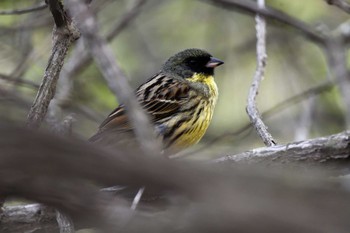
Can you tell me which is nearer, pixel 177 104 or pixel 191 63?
pixel 177 104

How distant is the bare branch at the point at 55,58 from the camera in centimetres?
271

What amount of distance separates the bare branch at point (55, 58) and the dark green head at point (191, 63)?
8.32 ft

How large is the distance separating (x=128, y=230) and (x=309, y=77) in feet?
18.1

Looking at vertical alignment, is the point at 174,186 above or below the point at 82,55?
below

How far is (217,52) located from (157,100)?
214 cm

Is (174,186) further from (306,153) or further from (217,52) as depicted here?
(217,52)

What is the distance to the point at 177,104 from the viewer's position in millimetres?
4961

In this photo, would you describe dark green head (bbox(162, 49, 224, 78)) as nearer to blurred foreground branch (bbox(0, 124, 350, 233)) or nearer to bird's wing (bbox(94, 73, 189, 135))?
bird's wing (bbox(94, 73, 189, 135))

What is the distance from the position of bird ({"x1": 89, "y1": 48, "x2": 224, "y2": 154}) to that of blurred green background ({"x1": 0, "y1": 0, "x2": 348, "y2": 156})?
58 centimetres

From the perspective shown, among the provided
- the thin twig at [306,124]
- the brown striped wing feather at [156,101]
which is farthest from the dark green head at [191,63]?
the thin twig at [306,124]

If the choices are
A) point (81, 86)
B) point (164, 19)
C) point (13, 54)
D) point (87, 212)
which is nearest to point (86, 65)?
point (81, 86)

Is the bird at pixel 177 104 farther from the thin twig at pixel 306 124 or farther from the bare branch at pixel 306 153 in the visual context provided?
the bare branch at pixel 306 153

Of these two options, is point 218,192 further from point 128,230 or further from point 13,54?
point 13,54

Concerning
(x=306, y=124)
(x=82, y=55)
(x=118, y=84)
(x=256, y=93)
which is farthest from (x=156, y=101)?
(x=118, y=84)
